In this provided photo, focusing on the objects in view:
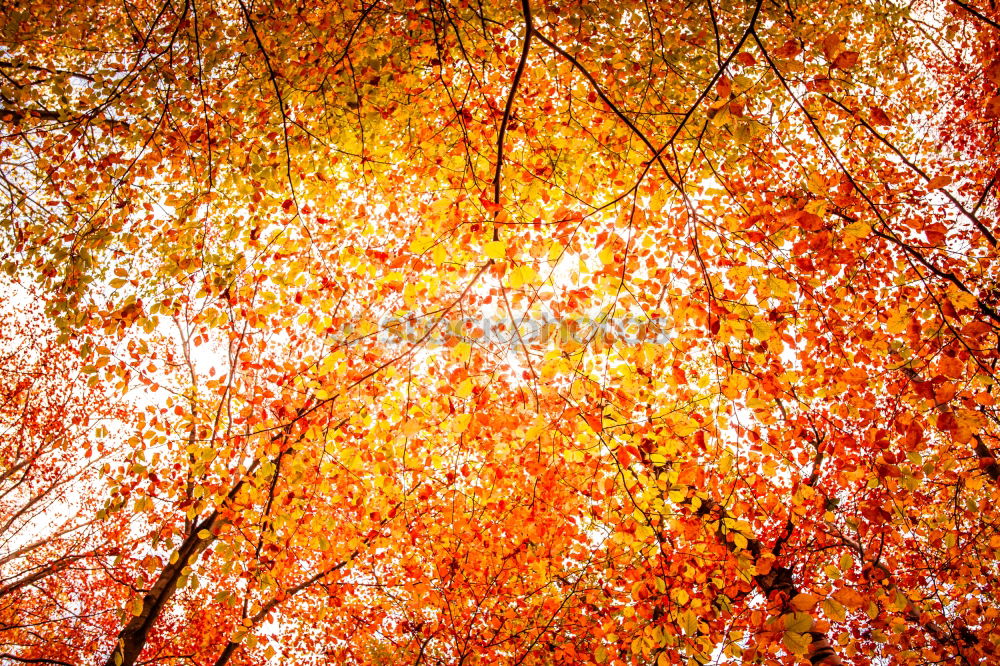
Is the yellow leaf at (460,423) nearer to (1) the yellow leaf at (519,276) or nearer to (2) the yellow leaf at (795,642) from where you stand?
(1) the yellow leaf at (519,276)

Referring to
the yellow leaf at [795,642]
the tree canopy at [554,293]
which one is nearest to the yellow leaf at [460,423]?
the tree canopy at [554,293]

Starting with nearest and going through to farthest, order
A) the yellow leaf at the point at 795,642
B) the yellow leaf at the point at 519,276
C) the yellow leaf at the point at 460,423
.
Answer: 1. the yellow leaf at the point at 795,642
2. the yellow leaf at the point at 519,276
3. the yellow leaf at the point at 460,423

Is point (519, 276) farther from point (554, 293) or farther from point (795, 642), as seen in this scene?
point (795, 642)

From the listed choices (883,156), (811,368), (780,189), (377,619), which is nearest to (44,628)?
(377,619)

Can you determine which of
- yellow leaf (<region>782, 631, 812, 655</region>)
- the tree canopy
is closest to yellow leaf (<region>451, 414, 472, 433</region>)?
the tree canopy

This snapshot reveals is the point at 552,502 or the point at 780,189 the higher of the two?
the point at 780,189

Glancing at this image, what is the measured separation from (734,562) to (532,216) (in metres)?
2.85

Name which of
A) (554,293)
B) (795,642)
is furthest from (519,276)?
(795,642)

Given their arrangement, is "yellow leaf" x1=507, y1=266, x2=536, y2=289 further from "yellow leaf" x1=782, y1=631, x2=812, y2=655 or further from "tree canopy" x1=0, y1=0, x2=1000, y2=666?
"yellow leaf" x1=782, y1=631, x2=812, y2=655

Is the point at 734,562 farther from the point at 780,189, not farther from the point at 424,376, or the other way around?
the point at 424,376

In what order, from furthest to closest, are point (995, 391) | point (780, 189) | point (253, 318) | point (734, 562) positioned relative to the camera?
point (780, 189) < point (995, 391) < point (253, 318) < point (734, 562)

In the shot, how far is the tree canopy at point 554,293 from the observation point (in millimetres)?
3449

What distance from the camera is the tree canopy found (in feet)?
11.3

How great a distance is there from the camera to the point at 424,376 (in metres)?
10.2
